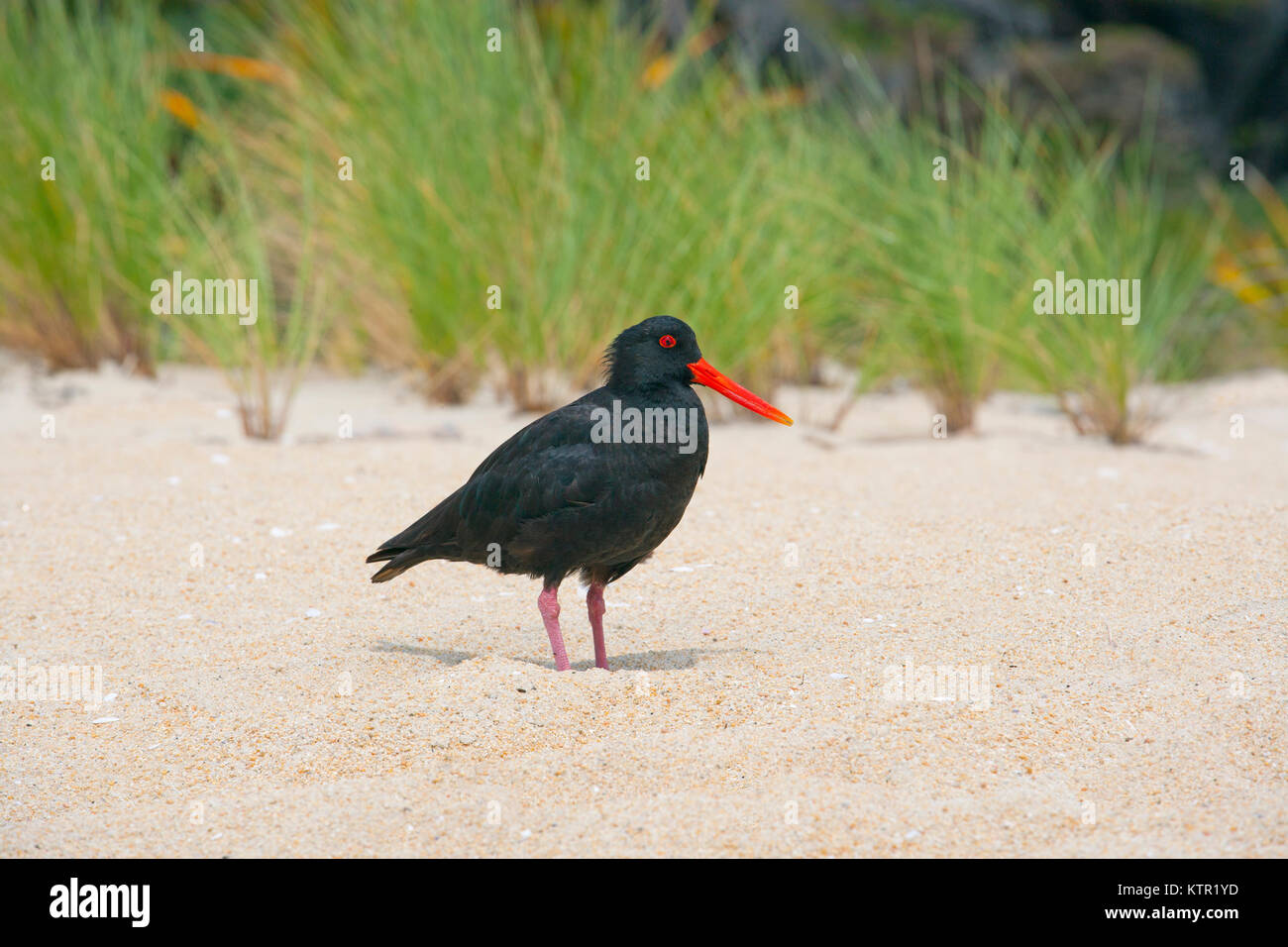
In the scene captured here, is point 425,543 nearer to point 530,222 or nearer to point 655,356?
point 655,356

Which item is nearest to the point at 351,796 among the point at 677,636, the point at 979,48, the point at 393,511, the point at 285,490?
the point at 677,636

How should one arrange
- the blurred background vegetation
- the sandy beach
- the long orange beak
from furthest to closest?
the blurred background vegetation, the long orange beak, the sandy beach

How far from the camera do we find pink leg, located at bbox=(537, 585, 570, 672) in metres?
3.61

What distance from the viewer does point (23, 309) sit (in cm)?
745

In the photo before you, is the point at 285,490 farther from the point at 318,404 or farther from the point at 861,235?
the point at 861,235

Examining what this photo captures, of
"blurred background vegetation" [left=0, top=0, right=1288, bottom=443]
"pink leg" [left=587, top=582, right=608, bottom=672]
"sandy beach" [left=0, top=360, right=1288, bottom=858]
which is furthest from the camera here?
"blurred background vegetation" [left=0, top=0, right=1288, bottom=443]

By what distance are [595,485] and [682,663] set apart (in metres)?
0.60

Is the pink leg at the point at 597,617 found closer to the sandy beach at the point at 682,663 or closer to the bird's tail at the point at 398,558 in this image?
the sandy beach at the point at 682,663

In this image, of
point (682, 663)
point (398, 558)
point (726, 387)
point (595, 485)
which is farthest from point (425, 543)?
point (726, 387)

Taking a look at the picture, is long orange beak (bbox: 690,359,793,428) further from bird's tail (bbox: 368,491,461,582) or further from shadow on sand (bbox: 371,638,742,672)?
bird's tail (bbox: 368,491,461,582)

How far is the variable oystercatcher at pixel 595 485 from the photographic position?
354 centimetres

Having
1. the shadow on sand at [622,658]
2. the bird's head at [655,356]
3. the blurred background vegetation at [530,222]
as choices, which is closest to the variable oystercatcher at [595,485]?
the bird's head at [655,356]

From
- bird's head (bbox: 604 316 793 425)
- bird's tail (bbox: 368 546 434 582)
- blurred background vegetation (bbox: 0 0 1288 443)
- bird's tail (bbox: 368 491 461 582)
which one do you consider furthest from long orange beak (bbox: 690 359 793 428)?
blurred background vegetation (bbox: 0 0 1288 443)

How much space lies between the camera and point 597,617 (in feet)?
12.4
